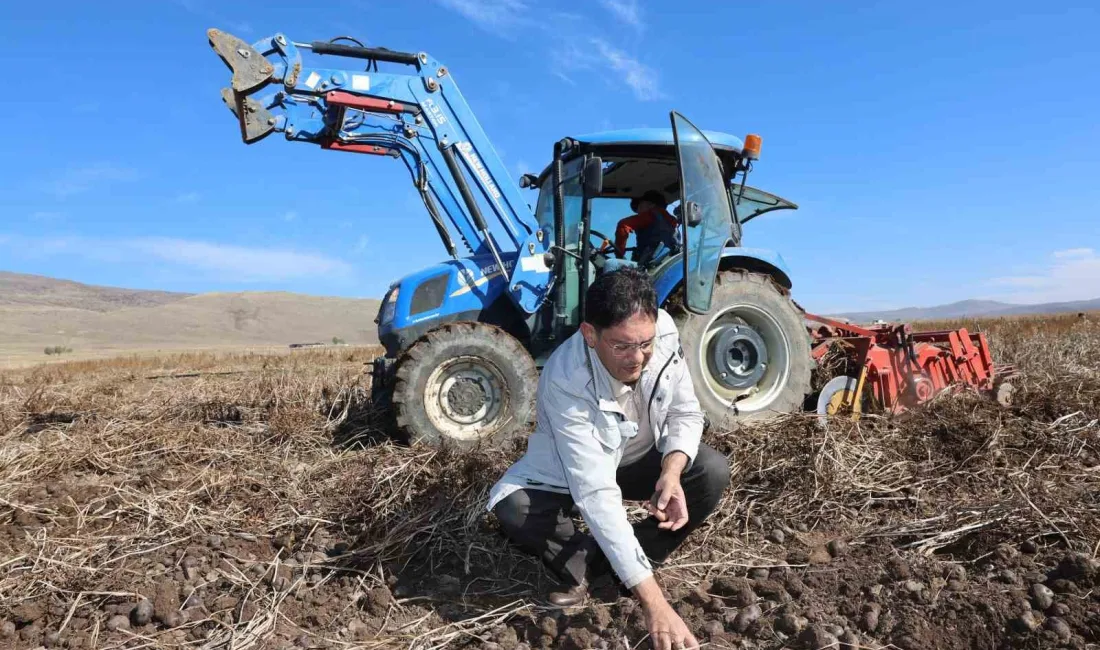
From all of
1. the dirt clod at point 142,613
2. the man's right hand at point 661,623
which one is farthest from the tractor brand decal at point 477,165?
the man's right hand at point 661,623

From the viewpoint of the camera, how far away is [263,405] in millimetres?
6121

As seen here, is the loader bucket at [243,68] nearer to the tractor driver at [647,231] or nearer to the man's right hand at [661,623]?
the tractor driver at [647,231]

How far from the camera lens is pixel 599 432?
2.71 metres

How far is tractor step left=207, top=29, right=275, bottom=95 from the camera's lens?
5281 mm

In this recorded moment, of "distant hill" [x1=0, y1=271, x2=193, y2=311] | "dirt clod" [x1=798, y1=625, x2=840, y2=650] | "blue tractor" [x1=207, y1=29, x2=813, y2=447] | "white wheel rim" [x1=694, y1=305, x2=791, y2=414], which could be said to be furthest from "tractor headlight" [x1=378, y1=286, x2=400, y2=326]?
"distant hill" [x1=0, y1=271, x2=193, y2=311]

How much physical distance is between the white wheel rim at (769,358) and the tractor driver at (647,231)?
68 cm

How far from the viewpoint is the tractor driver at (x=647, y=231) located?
5.76m

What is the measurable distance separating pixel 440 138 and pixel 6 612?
4091mm

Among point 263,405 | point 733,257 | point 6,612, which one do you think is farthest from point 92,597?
point 733,257

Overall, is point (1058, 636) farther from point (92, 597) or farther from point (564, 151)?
point (564, 151)

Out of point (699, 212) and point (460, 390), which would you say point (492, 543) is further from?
point (699, 212)

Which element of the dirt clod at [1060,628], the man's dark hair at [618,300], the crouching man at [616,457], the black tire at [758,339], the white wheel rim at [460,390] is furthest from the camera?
the black tire at [758,339]

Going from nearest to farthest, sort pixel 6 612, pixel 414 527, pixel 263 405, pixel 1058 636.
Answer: pixel 1058 636 < pixel 6 612 < pixel 414 527 < pixel 263 405

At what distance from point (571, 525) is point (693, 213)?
285 cm
